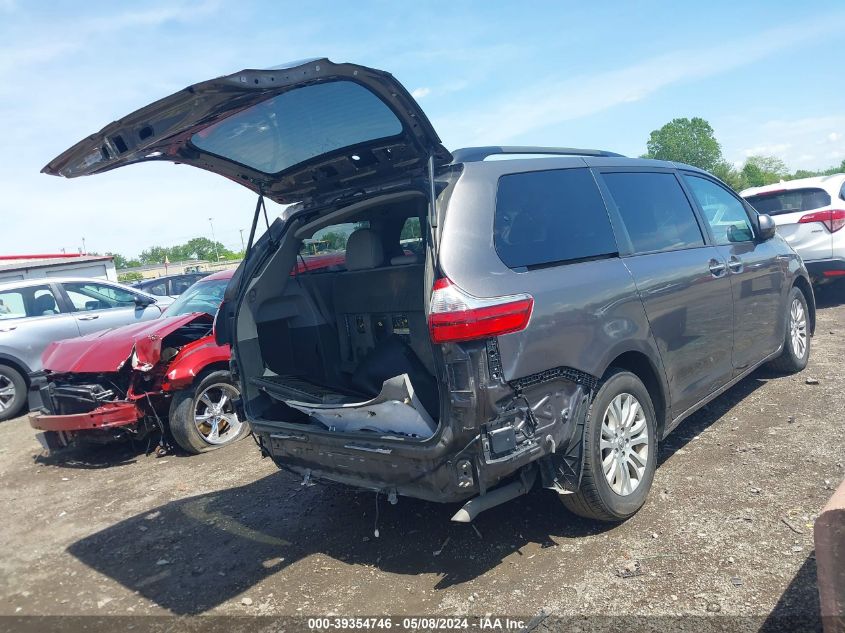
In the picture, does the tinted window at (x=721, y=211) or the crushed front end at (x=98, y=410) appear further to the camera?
the crushed front end at (x=98, y=410)

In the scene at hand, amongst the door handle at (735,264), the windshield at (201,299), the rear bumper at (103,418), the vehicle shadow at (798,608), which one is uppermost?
the windshield at (201,299)

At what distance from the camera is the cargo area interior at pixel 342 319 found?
12.7ft

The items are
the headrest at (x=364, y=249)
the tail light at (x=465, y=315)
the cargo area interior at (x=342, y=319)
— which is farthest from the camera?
the headrest at (x=364, y=249)

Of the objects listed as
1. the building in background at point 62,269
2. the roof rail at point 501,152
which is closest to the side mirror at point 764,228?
the roof rail at point 501,152

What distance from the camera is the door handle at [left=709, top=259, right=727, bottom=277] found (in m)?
4.52

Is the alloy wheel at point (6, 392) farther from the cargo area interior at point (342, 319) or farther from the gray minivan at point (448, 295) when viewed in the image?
the cargo area interior at point (342, 319)

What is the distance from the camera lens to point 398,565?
141 inches

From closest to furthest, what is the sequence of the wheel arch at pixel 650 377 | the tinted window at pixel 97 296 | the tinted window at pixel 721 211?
1. the wheel arch at pixel 650 377
2. the tinted window at pixel 721 211
3. the tinted window at pixel 97 296

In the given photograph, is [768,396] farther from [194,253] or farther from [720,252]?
[194,253]

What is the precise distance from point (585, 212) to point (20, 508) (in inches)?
199

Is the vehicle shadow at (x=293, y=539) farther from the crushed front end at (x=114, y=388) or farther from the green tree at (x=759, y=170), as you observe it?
the green tree at (x=759, y=170)

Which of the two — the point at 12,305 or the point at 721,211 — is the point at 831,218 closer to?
the point at 721,211

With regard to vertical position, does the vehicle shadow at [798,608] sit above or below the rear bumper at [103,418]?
below

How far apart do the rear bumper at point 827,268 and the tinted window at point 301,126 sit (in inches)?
288
